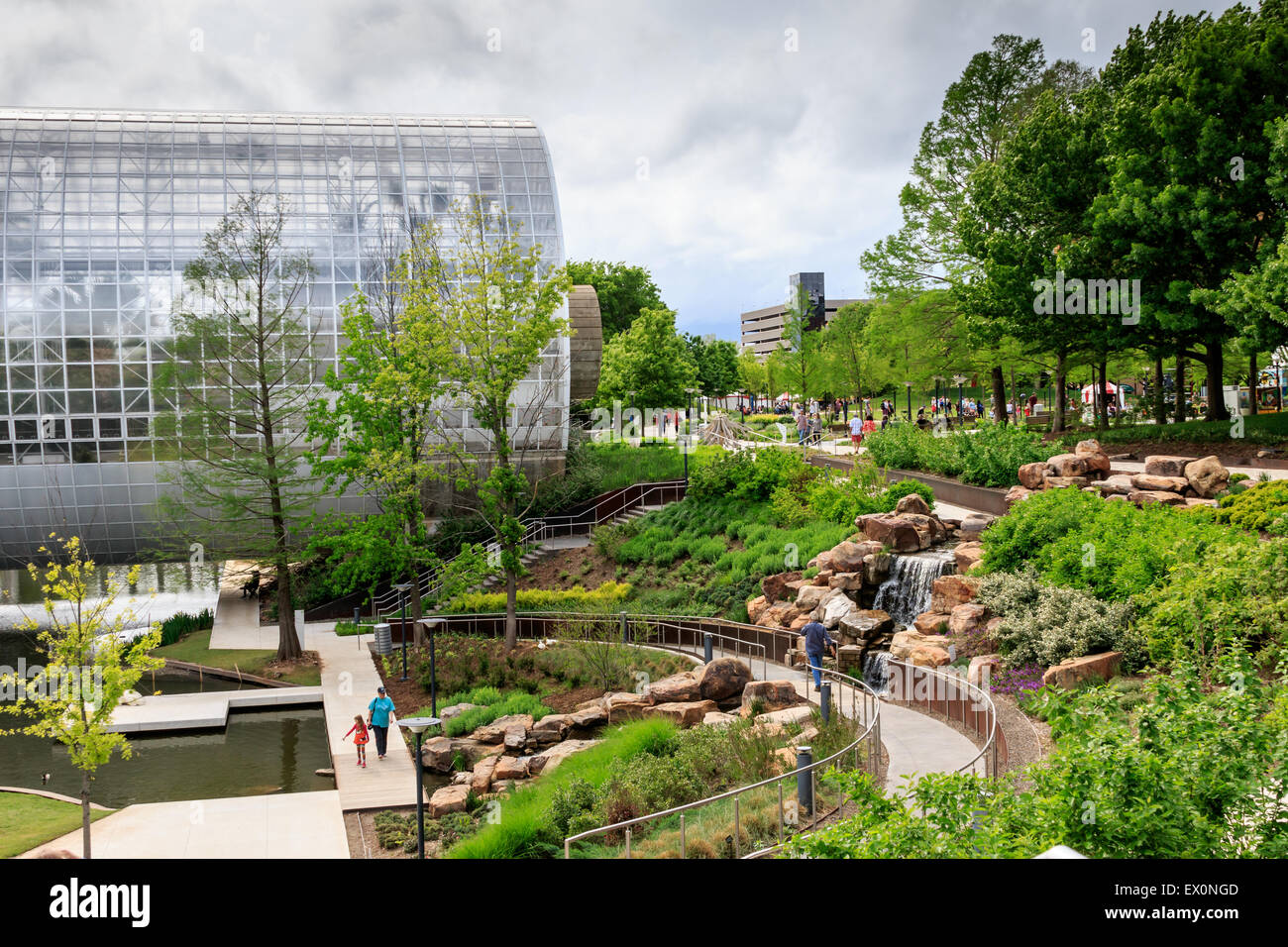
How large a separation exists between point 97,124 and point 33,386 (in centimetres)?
1044

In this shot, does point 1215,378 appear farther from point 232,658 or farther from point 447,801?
point 232,658

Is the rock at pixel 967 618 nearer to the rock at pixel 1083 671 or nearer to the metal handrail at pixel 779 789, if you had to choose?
the metal handrail at pixel 779 789

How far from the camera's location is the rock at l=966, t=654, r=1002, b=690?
1514 cm

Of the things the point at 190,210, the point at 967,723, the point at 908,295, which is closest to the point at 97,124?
the point at 190,210

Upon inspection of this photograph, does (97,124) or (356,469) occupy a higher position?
(97,124)

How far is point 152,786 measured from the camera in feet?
52.5

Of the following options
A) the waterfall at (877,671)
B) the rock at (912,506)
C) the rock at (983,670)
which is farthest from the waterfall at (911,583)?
the rock at (983,670)

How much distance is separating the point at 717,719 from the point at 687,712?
0.92 m

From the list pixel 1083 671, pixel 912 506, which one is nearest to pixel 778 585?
pixel 912 506

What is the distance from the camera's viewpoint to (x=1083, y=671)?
13719mm

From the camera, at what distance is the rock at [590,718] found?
17.4 metres

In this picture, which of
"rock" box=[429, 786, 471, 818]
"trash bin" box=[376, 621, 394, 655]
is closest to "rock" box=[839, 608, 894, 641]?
"rock" box=[429, 786, 471, 818]

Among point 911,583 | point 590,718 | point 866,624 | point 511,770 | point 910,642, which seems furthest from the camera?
point 911,583
